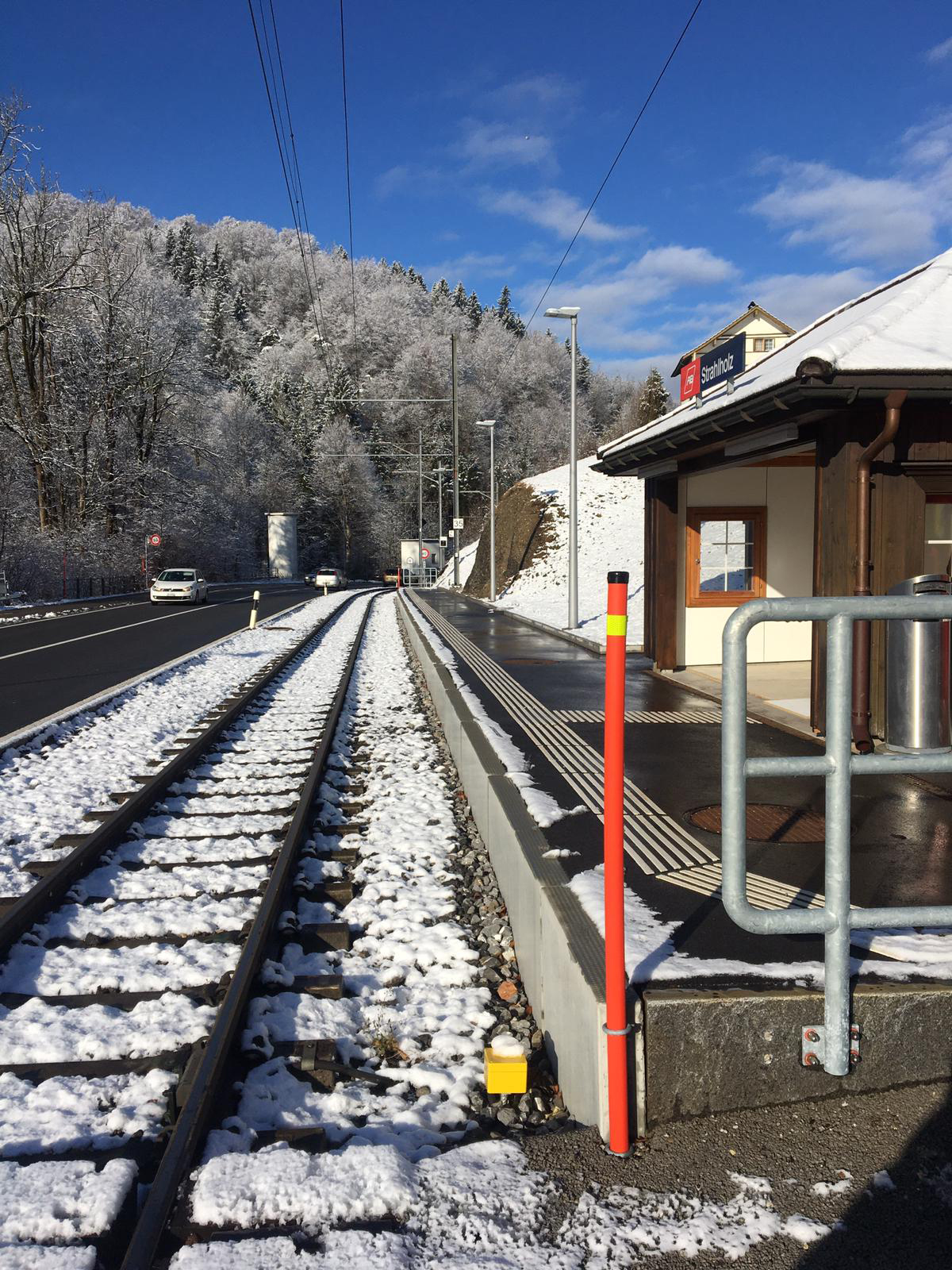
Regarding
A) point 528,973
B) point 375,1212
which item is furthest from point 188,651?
point 375,1212

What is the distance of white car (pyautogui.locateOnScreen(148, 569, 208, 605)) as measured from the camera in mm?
37781

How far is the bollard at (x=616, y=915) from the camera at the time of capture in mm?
2838

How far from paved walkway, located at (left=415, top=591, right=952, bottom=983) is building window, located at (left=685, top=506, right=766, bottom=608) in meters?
1.78

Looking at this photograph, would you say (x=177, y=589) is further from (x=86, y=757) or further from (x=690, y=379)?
(x=86, y=757)

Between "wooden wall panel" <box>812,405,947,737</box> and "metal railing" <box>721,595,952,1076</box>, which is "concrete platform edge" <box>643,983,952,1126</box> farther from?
"wooden wall panel" <box>812,405,947,737</box>

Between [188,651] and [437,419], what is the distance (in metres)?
72.8

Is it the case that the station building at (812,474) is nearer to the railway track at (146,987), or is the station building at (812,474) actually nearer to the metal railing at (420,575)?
the railway track at (146,987)

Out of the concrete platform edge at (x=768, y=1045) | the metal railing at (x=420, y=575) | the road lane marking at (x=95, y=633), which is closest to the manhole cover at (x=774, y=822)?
the concrete platform edge at (x=768, y=1045)

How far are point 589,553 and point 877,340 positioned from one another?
2982cm

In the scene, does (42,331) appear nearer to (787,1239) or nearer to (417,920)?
(417,920)

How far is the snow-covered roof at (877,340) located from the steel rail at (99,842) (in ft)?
18.2

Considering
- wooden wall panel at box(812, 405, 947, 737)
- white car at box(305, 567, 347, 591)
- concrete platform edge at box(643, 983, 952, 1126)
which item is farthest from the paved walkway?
white car at box(305, 567, 347, 591)

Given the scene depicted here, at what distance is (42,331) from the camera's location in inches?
1608

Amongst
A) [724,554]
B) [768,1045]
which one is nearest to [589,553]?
[724,554]
